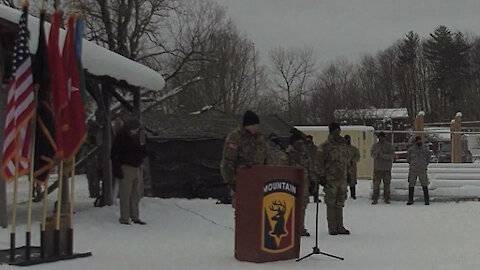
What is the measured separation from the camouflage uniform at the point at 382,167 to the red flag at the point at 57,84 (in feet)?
34.7

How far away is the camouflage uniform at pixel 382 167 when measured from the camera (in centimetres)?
1744

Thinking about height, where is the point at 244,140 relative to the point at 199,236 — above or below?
above

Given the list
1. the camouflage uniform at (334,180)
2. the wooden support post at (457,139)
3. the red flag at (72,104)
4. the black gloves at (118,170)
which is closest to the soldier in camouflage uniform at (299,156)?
the camouflage uniform at (334,180)

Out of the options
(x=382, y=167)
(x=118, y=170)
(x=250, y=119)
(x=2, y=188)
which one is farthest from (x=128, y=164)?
(x=382, y=167)

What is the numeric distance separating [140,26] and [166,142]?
19625 mm

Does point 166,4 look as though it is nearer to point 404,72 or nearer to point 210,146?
point 210,146

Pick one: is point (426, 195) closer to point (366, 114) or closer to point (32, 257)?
point (32, 257)

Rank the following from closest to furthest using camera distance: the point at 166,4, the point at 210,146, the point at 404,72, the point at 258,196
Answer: the point at 258,196 < the point at 210,146 < the point at 166,4 < the point at 404,72

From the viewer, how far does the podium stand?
840 centimetres

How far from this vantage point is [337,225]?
1155 cm

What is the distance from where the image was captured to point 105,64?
12422mm

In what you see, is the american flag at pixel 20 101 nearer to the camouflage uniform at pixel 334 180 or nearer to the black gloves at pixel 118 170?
the black gloves at pixel 118 170

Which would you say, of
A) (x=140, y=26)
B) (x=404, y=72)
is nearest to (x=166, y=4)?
(x=140, y=26)

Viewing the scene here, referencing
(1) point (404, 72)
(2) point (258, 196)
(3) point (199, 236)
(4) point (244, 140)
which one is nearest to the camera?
(2) point (258, 196)
